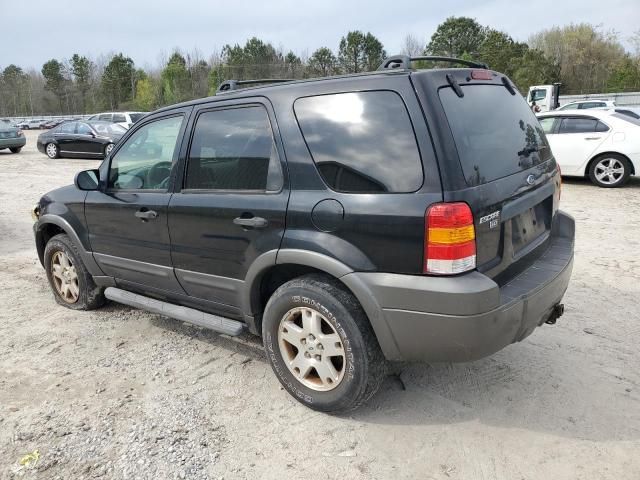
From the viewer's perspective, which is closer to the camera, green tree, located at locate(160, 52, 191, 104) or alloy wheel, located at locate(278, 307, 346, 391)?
alloy wheel, located at locate(278, 307, 346, 391)

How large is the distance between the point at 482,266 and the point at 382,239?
521mm

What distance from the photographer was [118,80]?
64.1 meters

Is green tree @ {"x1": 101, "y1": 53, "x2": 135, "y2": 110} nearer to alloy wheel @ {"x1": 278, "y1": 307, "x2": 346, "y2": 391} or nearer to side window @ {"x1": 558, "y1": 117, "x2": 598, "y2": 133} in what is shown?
side window @ {"x1": 558, "y1": 117, "x2": 598, "y2": 133}

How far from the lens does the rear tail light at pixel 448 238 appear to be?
2.43 meters

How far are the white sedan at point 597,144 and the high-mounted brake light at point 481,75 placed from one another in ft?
24.1

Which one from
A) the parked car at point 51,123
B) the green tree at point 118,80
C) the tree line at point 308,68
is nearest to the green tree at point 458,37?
the tree line at point 308,68

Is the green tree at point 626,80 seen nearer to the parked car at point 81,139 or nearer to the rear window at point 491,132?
the parked car at point 81,139

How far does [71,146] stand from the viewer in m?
18.0

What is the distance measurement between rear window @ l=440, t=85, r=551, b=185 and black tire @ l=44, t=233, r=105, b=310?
11.3 ft

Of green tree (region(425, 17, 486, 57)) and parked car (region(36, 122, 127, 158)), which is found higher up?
green tree (region(425, 17, 486, 57))

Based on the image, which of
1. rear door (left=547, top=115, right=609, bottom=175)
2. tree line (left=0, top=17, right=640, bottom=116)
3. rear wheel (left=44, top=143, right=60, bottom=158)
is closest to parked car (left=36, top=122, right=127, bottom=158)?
rear wheel (left=44, top=143, right=60, bottom=158)

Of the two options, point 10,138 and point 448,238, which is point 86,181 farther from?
point 10,138

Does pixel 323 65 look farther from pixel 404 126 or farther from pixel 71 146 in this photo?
pixel 404 126

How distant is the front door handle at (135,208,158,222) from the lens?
12.1 ft
